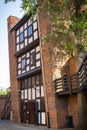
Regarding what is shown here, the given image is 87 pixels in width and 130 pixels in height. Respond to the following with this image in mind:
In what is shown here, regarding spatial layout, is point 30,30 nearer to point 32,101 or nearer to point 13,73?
point 13,73

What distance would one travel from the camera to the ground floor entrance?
1947 cm

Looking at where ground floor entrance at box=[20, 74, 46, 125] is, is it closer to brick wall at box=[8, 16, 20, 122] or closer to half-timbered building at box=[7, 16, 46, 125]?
half-timbered building at box=[7, 16, 46, 125]

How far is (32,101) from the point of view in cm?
2070

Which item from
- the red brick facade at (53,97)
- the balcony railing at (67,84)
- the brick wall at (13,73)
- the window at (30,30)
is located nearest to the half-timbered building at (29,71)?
the window at (30,30)

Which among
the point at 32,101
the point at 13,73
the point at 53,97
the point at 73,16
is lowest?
the point at 32,101

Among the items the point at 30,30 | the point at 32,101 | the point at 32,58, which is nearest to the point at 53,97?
the point at 32,101

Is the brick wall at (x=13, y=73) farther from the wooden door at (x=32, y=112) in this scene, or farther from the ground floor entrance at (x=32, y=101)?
the wooden door at (x=32, y=112)

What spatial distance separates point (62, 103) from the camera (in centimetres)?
1734

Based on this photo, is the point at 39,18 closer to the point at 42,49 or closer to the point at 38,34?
the point at 38,34

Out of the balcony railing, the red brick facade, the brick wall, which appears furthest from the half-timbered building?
the balcony railing

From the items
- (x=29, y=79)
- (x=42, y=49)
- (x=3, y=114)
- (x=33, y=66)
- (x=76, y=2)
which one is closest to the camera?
(x=76, y=2)

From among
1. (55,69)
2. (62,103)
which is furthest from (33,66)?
(62,103)

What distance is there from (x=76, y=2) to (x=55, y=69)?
598cm

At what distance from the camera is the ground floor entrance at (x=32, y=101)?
19469 millimetres
